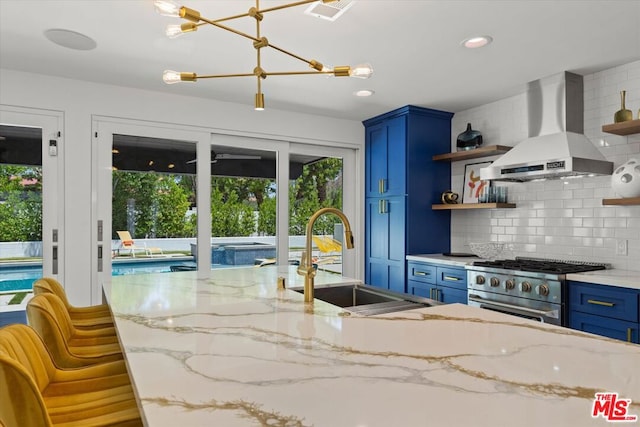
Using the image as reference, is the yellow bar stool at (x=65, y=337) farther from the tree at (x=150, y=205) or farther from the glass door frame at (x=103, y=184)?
the tree at (x=150, y=205)

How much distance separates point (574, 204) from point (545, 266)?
2.15ft

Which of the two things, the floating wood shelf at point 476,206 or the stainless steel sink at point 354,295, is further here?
the floating wood shelf at point 476,206

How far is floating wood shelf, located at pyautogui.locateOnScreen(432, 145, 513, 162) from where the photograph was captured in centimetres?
387

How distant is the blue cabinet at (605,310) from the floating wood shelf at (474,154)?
4.93 ft

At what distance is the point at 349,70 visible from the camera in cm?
191

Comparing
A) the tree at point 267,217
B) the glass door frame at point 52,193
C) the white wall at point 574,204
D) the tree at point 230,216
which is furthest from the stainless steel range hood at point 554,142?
the glass door frame at point 52,193

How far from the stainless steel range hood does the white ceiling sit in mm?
140

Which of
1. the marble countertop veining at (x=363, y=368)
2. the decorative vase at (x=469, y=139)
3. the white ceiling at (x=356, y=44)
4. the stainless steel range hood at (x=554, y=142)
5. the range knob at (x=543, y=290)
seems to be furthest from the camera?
the decorative vase at (x=469, y=139)

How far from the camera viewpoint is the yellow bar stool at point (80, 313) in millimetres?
1973

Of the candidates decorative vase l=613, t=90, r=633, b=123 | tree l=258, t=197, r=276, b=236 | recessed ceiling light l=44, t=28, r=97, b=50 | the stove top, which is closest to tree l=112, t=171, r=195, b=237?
tree l=258, t=197, r=276, b=236

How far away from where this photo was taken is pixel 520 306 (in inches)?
120

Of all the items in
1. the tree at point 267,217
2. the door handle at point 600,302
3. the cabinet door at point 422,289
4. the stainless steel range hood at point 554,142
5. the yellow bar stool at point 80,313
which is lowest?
the cabinet door at point 422,289

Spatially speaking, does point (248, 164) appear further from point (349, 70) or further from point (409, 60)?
point (349, 70)

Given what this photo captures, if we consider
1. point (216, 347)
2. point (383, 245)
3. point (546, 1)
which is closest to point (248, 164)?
point (383, 245)
